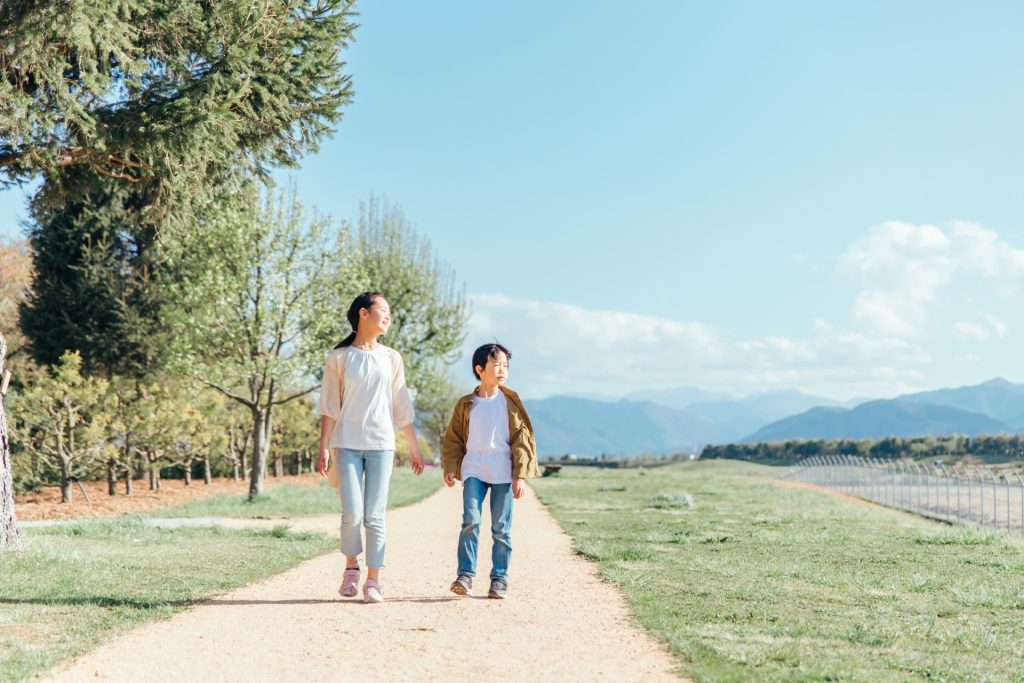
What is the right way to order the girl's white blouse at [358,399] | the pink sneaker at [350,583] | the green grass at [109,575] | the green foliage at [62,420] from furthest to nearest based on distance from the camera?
the green foliage at [62,420]
the pink sneaker at [350,583]
the girl's white blouse at [358,399]
the green grass at [109,575]

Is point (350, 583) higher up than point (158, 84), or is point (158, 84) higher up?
point (158, 84)

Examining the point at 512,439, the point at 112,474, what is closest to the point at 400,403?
the point at 512,439

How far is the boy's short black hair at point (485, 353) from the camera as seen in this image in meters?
7.77

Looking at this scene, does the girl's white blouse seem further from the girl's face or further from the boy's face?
the boy's face

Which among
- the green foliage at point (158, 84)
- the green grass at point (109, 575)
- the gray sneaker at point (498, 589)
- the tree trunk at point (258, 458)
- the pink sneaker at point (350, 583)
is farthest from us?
the tree trunk at point (258, 458)

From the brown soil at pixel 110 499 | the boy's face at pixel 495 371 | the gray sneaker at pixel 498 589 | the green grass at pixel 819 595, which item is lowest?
the brown soil at pixel 110 499

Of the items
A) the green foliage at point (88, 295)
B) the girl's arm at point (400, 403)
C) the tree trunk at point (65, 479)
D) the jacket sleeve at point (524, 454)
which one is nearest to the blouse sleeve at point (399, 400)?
the girl's arm at point (400, 403)

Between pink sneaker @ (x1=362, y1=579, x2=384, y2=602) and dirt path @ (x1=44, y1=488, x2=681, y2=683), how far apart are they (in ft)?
0.29

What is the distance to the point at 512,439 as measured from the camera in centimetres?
776

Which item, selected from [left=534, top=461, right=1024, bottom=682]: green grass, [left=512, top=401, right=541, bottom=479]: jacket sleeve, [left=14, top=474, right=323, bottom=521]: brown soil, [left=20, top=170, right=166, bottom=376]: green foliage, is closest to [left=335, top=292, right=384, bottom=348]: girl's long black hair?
[left=512, top=401, right=541, bottom=479]: jacket sleeve

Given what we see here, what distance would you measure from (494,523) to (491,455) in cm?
61

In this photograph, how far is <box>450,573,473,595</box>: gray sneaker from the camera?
7824 mm

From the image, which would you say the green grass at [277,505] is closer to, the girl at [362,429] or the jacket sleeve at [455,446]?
the girl at [362,429]

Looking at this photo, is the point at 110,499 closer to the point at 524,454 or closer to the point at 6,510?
the point at 6,510
